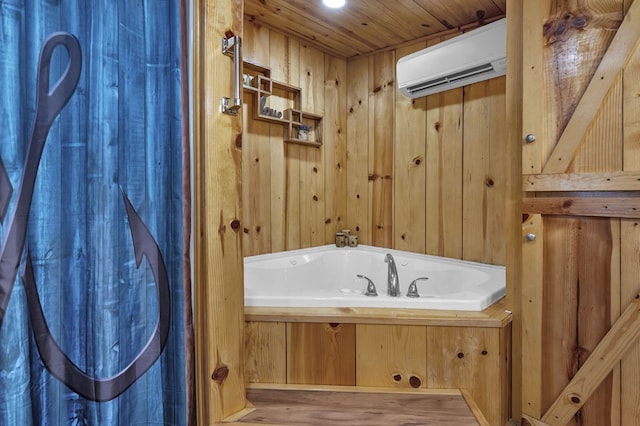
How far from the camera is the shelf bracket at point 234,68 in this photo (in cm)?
109

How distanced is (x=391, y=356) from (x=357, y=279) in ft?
4.25

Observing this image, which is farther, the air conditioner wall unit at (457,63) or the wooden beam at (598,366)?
the air conditioner wall unit at (457,63)

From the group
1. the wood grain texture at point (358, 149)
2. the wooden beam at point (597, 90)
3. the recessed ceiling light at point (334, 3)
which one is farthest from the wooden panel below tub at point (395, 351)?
the recessed ceiling light at point (334, 3)

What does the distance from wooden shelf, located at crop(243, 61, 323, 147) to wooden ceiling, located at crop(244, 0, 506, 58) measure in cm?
38

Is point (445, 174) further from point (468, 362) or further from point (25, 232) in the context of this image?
point (25, 232)

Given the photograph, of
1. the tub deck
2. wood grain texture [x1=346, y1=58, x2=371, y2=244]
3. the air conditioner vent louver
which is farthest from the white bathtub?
the air conditioner vent louver

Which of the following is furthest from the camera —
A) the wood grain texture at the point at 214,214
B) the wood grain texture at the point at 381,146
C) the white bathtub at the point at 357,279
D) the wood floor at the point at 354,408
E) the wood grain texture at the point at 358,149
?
the wood grain texture at the point at 358,149

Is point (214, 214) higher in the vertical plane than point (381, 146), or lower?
lower

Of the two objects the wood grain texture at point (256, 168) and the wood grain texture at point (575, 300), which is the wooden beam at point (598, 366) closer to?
the wood grain texture at point (575, 300)

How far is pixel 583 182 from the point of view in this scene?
1334 millimetres

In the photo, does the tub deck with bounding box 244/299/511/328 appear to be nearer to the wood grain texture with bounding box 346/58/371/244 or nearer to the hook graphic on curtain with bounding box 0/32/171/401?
the hook graphic on curtain with bounding box 0/32/171/401

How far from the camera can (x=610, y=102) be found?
1.30 meters

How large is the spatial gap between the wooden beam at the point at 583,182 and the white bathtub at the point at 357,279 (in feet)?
1.79

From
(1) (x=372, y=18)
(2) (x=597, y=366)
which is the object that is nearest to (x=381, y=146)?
(1) (x=372, y=18)
